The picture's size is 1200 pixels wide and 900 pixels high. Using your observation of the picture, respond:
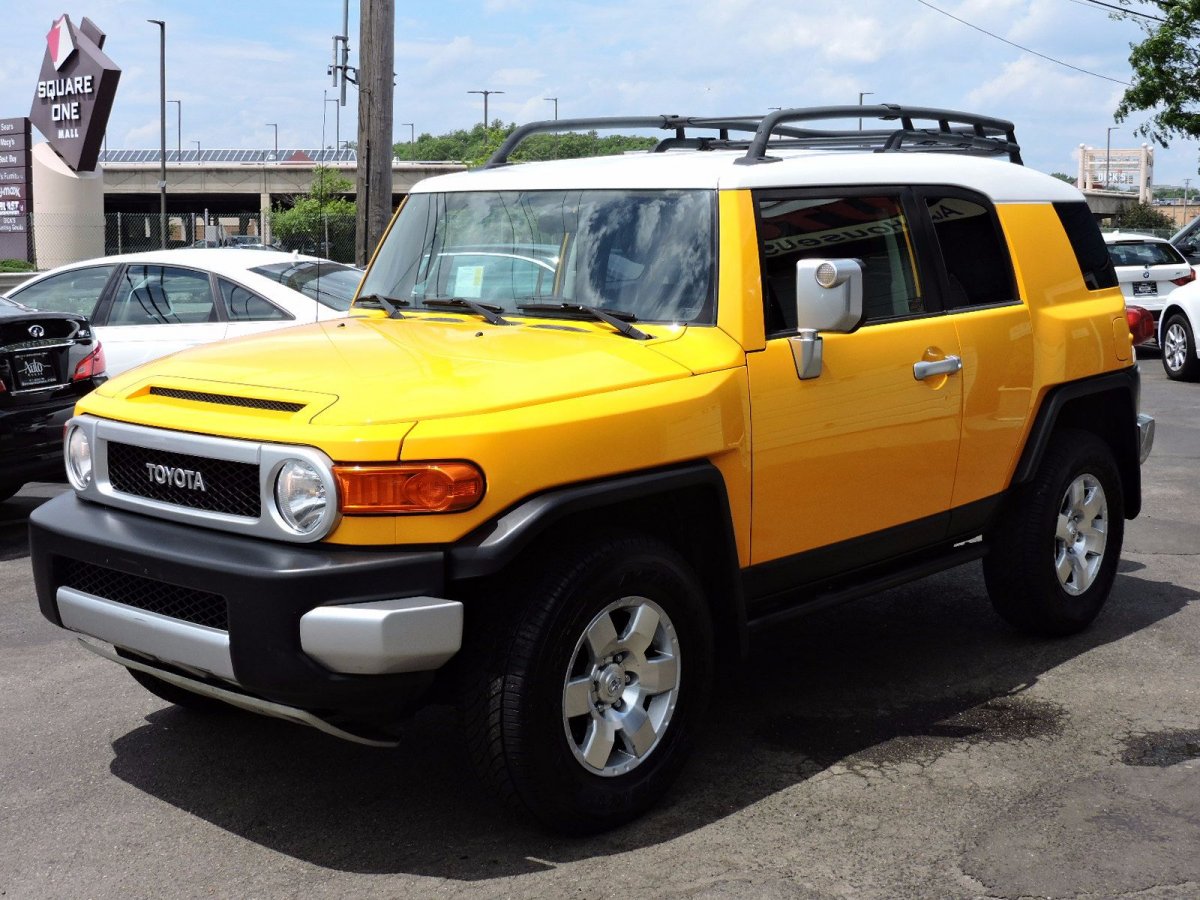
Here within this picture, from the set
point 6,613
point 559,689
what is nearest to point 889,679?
point 559,689

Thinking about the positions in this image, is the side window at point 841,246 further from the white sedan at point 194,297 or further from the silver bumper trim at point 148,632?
the white sedan at point 194,297

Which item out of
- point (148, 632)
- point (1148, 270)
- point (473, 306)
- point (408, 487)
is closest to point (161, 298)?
point (473, 306)

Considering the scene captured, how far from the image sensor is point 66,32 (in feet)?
127

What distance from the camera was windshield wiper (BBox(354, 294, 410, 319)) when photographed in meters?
5.22

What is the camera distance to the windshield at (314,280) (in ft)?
33.1

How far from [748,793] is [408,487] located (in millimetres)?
1551

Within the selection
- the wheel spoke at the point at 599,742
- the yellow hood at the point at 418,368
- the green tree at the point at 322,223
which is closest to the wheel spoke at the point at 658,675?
the wheel spoke at the point at 599,742

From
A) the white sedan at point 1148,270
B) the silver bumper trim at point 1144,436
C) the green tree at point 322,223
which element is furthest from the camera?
the green tree at point 322,223

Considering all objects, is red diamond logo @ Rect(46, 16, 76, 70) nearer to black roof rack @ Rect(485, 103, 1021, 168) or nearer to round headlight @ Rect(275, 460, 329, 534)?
black roof rack @ Rect(485, 103, 1021, 168)

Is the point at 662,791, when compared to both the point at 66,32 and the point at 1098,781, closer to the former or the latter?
the point at 1098,781

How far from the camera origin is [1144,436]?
658 centimetres

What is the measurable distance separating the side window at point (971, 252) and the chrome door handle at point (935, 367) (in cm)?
24

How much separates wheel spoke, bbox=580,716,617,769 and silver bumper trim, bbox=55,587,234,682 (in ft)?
3.28

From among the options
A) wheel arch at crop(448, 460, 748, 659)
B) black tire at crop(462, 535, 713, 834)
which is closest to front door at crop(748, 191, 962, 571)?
wheel arch at crop(448, 460, 748, 659)
